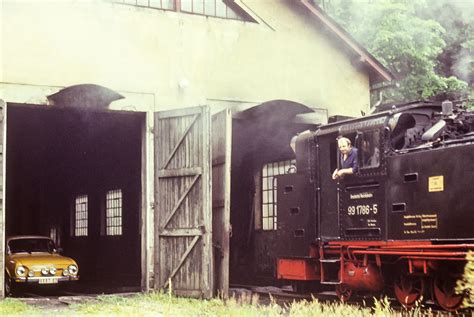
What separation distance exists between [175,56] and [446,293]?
7.38m

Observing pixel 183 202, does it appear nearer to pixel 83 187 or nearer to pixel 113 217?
pixel 113 217

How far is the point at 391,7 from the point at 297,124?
12.4 metres

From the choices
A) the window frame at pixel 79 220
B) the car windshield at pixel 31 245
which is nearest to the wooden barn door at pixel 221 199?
the car windshield at pixel 31 245

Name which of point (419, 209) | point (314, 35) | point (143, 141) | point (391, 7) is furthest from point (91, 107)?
point (391, 7)

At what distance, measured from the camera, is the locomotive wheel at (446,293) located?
11.3 m

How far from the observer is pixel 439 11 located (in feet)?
107

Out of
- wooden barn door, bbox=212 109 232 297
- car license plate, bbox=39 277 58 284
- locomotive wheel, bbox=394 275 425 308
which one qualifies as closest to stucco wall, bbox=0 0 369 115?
wooden barn door, bbox=212 109 232 297

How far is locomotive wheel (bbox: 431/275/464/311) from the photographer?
1128cm

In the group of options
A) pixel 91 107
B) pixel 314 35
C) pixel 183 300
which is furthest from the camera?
pixel 314 35

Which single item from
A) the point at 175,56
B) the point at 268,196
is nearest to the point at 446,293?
the point at 175,56

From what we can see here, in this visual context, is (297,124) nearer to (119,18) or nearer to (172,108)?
(172,108)

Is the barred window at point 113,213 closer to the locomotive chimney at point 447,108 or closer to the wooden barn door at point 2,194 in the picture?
the wooden barn door at point 2,194

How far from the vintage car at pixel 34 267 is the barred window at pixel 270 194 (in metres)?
5.07

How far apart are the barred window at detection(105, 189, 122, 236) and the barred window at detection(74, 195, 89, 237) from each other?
1850 mm
